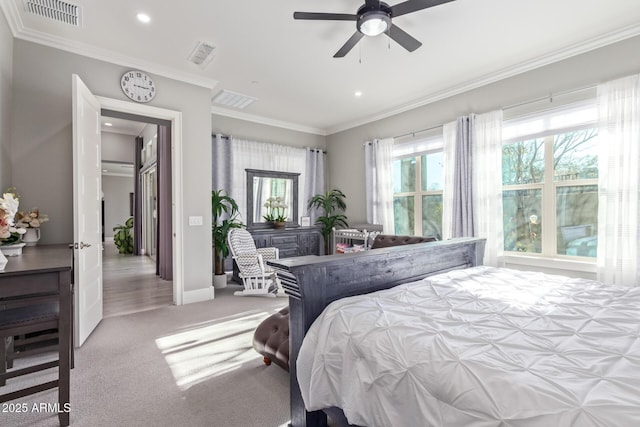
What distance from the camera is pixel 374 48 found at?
3314mm

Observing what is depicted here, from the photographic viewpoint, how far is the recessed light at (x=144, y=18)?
2730 mm

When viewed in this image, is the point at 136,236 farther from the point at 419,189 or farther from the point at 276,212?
the point at 419,189

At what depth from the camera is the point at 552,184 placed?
3604 mm

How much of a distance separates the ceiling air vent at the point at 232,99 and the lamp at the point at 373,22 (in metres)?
2.60

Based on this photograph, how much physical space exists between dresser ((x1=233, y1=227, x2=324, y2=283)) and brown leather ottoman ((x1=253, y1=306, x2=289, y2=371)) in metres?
2.90

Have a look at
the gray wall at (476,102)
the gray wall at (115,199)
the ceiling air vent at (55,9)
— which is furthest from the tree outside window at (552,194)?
the gray wall at (115,199)

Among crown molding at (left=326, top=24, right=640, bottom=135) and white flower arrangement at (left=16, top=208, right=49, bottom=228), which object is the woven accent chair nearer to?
white flower arrangement at (left=16, top=208, right=49, bottom=228)

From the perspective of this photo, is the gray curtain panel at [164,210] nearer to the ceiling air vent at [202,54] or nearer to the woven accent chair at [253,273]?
the woven accent chair at [253,273]

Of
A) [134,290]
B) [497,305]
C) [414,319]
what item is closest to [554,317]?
[497,305]

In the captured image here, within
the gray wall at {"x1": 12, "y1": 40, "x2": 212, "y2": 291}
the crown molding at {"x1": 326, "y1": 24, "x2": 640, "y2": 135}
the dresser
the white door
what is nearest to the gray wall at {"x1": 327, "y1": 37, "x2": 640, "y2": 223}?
the crown molding at {"x1": 326, "y1": 24, "x2": 640, "y2": 135}

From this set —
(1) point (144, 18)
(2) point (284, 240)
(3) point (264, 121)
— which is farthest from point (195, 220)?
(3) point (264, 121)

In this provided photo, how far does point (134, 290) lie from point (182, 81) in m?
3.06

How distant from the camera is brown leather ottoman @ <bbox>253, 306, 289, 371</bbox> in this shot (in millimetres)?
2047

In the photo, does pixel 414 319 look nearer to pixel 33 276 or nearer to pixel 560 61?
pixel 33 276
